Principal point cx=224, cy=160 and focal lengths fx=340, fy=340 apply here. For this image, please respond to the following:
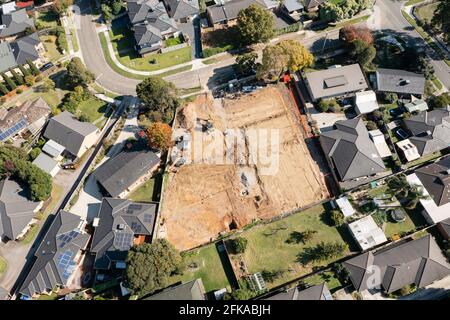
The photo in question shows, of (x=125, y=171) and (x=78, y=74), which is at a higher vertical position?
(x=78, y=74)

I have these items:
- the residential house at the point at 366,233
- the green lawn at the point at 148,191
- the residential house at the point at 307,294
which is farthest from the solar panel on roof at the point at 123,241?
the residential house at the point at 366,233

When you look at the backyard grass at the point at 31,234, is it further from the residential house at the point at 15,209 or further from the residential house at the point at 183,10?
the residential house at the point at 183,10

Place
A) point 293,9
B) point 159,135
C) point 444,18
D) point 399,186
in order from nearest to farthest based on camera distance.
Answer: point 399,186 < point 159,135 < point 444,18 < point 293,9

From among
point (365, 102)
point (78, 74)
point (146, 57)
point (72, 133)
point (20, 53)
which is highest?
point (20, 53)

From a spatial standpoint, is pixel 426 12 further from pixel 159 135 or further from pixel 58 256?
pixel 58 256

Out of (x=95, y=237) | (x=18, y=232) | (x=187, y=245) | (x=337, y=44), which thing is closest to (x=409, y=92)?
(x=337, y=44)

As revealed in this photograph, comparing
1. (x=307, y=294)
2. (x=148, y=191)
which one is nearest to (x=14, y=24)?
(x=148, y=191)

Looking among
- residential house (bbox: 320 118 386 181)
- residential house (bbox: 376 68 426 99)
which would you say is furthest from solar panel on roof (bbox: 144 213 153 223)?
residential house (bbox: 376 68 426 99)
